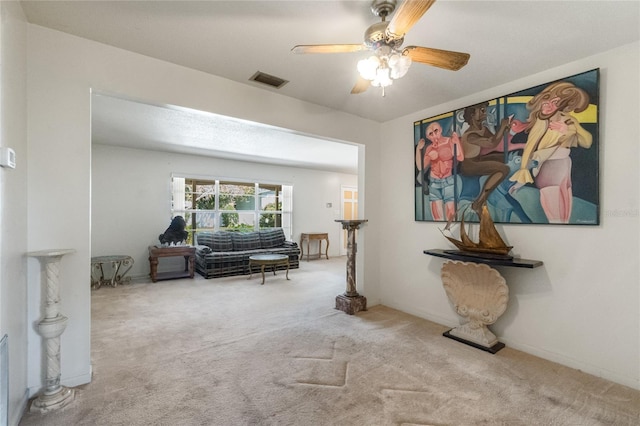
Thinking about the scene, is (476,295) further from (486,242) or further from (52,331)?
(52,331)

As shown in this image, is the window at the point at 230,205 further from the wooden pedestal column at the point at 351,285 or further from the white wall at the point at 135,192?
the wooden pedestal column at the point at 351,285

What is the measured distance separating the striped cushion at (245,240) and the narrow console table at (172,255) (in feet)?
2.88

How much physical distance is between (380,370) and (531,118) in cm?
257

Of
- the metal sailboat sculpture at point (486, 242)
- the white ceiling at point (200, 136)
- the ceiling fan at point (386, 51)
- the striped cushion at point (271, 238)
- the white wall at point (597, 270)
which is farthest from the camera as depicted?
the striped cushion at point (271, 238)

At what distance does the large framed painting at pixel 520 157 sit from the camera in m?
2.34

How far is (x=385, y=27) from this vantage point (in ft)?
5.27

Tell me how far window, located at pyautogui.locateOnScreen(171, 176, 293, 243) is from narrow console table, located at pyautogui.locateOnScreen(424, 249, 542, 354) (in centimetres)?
517

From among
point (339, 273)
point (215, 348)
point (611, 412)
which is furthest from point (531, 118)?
point (339, 273)

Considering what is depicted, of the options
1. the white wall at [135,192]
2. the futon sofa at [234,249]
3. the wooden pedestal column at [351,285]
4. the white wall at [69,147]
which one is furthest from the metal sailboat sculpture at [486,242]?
the white wall at [135,192]

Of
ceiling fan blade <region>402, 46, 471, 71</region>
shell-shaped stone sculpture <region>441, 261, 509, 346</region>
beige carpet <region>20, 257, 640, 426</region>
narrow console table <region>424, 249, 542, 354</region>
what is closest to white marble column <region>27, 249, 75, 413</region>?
beige carpet <region>20, 257, 640, 426</region>

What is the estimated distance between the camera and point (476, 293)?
282 centimetres

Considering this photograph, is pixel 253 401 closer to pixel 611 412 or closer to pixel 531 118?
pixel 611 412

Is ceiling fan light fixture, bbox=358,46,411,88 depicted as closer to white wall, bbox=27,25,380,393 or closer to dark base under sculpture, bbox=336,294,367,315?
white wall, bbox=27,25,380,393

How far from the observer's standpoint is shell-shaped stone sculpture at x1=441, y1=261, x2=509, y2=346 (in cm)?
266
